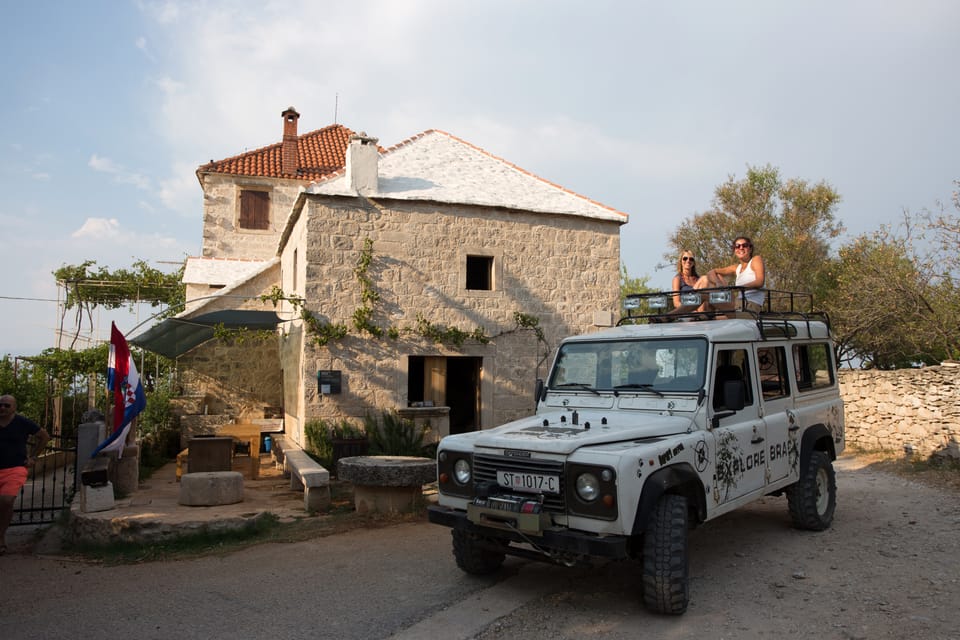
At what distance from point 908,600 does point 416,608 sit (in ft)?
11.9

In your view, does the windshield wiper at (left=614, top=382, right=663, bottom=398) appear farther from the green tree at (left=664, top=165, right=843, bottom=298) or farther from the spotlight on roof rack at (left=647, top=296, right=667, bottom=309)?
the green tree at (left=664, top=165, right=843, bottom=298)

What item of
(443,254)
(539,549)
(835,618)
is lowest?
(835,618)

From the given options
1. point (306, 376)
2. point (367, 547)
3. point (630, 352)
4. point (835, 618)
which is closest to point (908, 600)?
point (835, 618)

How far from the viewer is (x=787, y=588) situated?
510 cm

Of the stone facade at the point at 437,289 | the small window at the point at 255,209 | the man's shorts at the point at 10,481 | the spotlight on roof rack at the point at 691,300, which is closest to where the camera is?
the man's shorts at the point at 10,481

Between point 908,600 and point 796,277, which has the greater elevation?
point 796,277

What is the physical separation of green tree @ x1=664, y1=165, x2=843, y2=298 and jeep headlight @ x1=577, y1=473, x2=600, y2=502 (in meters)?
19.0

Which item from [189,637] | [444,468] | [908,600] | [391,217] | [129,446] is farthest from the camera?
[391,217]

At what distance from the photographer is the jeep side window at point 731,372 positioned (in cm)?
532

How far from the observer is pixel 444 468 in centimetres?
516

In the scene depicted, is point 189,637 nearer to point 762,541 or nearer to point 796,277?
point 762,541

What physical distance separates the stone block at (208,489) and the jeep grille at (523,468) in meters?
4.47

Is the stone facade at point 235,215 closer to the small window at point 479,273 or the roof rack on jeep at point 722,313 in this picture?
the small window at point 479,273

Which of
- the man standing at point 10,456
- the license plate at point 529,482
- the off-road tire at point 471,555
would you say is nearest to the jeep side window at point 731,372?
the license plate at point 529,482
